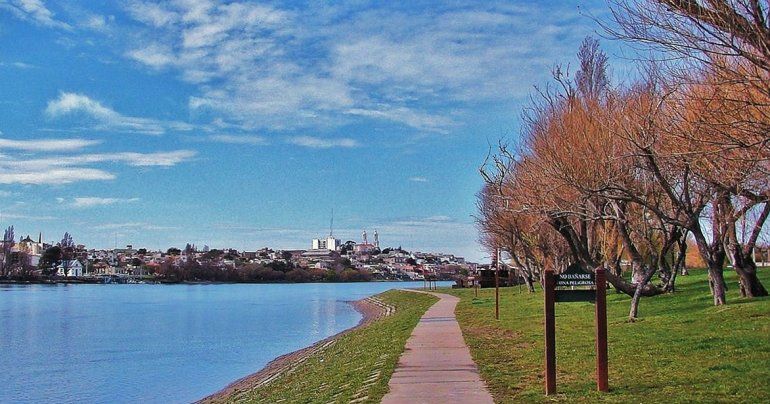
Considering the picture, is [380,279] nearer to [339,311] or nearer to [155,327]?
[339,311]

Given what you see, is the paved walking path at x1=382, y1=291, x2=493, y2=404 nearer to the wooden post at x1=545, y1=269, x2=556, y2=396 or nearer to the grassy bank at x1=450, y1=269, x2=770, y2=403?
the grassy bank at x1=450, y1=269, x2=770, y2=403

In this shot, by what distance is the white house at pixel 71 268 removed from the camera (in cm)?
17198

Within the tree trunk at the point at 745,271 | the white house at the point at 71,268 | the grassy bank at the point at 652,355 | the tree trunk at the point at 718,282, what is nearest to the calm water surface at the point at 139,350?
the grassy bank at the point at 652,355

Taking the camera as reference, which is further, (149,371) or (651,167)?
(149,371)

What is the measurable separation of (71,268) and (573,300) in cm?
18457

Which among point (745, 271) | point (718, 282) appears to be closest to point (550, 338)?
point (718, 282)

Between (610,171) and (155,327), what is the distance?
30040 mm

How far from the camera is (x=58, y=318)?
155ft

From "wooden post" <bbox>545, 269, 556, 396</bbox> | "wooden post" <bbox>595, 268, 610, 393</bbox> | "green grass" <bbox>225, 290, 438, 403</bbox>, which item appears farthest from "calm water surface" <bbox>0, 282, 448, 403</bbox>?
"wooden post" <bbox>595, 268, 610, 393</bbox>

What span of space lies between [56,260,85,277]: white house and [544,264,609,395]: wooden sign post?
176 meters

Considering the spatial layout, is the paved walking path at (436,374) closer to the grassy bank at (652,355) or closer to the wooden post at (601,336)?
the grassy bank at (652,355)

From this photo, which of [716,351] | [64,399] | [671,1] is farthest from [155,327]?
[671,1]

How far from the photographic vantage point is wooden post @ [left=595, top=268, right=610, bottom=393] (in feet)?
31.9

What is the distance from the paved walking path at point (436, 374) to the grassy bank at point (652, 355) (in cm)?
29
